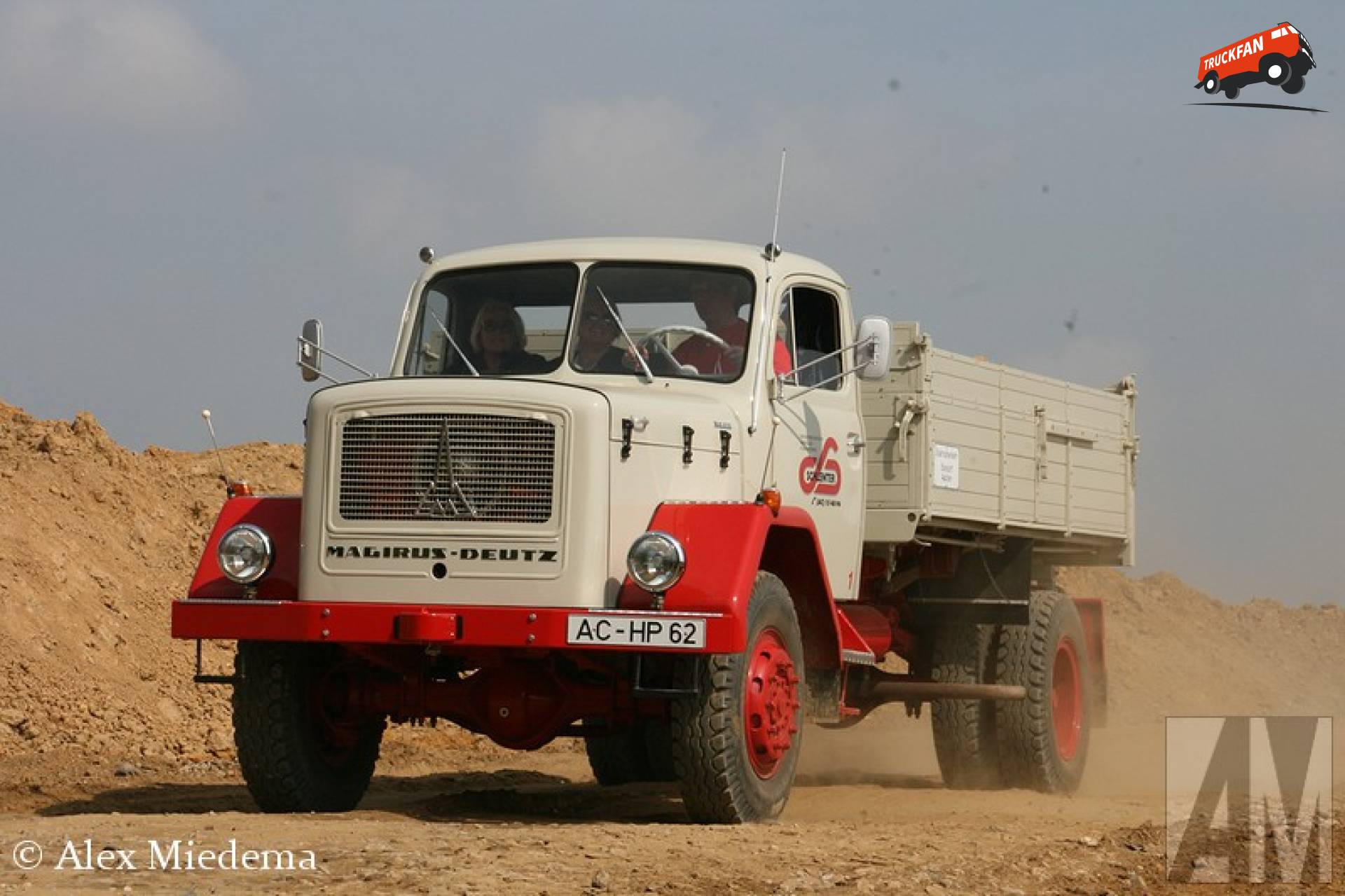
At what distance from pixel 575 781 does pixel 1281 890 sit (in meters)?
7.04

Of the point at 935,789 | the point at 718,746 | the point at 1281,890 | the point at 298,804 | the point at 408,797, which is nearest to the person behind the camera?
the point at 1281,890

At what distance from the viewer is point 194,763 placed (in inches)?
568

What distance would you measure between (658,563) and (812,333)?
2.60m

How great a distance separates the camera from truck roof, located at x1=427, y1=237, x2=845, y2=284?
34.7 feet

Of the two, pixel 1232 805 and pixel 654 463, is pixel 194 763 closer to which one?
pixel 654 463

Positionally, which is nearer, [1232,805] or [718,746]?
[718,746]

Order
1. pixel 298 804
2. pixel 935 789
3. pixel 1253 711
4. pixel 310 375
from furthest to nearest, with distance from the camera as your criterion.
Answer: pixel 1253 711, pixel 935 789, pixel 310 375, pixel 298 804

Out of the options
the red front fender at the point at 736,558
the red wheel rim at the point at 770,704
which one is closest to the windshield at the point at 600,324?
the red front fender at the point at 736,558

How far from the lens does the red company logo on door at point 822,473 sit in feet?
34.7

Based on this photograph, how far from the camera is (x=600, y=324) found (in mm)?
10297

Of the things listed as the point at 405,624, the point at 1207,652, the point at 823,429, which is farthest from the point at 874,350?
the point at 1207,652

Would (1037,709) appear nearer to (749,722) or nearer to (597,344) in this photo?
(749,722)

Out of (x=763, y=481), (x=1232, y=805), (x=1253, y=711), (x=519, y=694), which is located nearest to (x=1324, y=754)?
(x=1232, y=805)

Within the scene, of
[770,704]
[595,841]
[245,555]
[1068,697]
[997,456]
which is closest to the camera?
[595,841]
